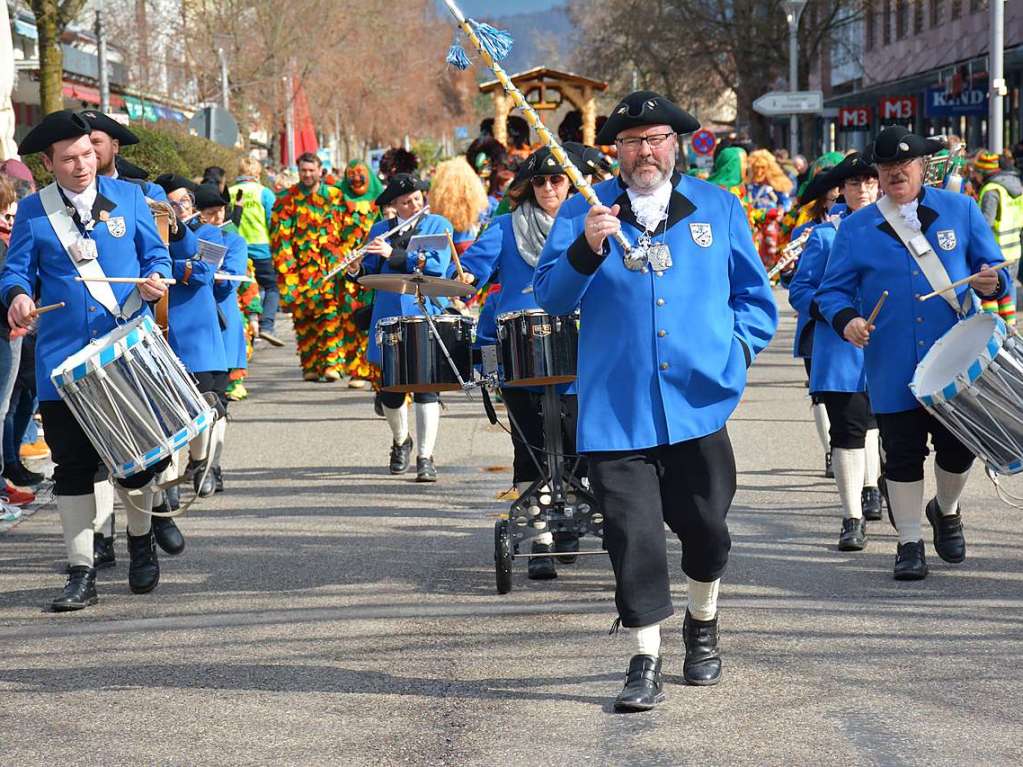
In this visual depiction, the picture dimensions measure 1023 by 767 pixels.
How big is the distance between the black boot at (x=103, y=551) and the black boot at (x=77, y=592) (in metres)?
0.73

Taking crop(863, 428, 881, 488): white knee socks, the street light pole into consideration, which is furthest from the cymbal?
the street light pole

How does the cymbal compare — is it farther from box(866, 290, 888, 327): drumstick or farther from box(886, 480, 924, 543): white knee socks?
box(886, 480, 924, 543): white knee socks

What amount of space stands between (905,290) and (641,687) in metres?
2.60

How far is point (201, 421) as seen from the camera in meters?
6.85

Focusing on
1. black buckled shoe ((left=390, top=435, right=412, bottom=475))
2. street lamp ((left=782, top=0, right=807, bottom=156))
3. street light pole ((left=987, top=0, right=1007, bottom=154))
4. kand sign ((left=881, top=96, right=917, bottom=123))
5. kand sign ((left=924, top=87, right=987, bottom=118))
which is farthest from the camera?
kand sign ((left=881, top=96, right=917, bottom=123))

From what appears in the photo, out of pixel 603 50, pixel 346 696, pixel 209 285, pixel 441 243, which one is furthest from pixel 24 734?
pixel 603 50

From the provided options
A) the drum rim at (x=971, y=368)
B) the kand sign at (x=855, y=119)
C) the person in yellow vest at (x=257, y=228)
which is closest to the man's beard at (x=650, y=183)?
the drum rim at (x=971, y=368)

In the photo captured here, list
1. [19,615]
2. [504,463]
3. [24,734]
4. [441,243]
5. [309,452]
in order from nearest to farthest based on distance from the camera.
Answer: [24,734] → [19,615] → [441,243] → [504,463] → [309,452]

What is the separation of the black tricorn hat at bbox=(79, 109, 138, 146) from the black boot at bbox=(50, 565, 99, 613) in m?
1.83

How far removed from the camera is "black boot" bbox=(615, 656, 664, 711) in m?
5.45

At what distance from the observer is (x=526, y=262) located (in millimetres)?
7621

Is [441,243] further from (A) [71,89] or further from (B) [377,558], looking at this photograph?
(A) [71,89]

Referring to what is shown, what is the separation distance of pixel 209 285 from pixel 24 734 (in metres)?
4.58

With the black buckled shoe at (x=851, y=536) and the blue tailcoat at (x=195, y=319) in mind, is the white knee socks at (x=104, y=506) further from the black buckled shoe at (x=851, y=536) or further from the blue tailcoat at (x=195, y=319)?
the black buckled shoe at (x=851, y=536)
